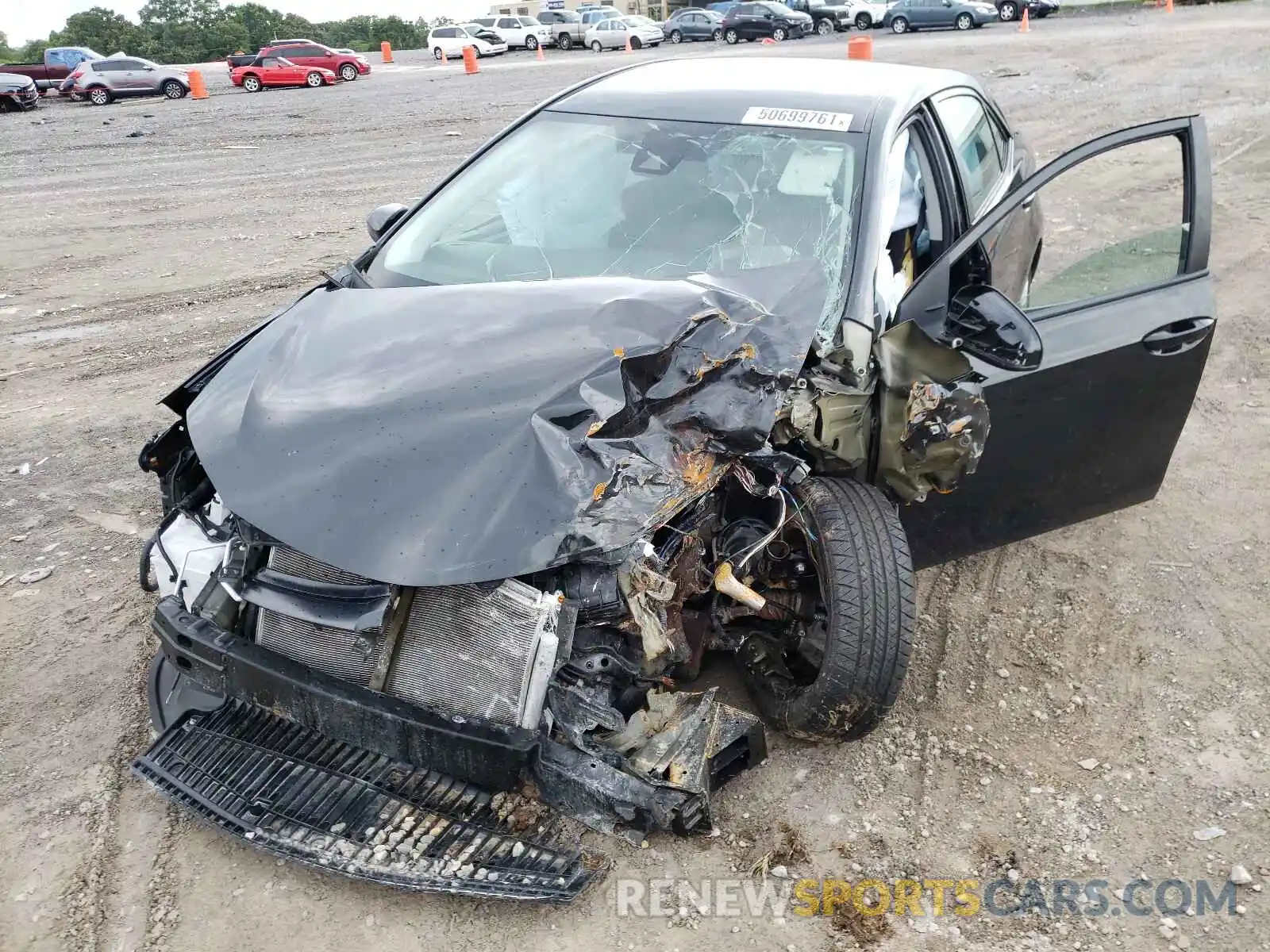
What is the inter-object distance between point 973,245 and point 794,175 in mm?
670

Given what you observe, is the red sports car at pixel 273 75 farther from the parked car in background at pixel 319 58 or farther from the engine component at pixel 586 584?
the engine component at pixel 586 584

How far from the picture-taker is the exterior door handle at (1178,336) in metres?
3.50

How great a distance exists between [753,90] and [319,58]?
2739cm

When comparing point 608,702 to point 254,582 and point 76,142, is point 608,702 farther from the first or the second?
point 76,142

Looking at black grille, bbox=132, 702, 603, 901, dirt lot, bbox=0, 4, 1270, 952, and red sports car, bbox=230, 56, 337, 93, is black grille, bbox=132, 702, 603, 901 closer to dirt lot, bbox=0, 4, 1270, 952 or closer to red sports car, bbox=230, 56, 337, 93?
dirt lot, bbox=0, 4, 1270, 952

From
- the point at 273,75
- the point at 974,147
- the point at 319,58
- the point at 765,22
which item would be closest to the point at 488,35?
the point at 319,58

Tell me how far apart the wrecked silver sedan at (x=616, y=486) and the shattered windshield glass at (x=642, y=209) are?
0.02 m

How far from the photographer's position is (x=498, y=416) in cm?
256

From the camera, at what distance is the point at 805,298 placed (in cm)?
298

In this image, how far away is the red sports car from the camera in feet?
88.5

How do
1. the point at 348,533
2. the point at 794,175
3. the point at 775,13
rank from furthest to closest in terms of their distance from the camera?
the point at 775,13 → the point at 794,175 → the point at 348,533

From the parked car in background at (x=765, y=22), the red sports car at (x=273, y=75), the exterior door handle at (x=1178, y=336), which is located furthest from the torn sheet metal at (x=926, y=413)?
the parked car in background at (x=765, y=22)

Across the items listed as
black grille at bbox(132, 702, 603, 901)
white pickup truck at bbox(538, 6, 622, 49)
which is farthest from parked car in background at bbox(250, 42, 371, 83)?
black grille at bbox(132, 702, 603, 901)

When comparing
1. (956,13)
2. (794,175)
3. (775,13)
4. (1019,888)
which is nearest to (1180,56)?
(956,13)
